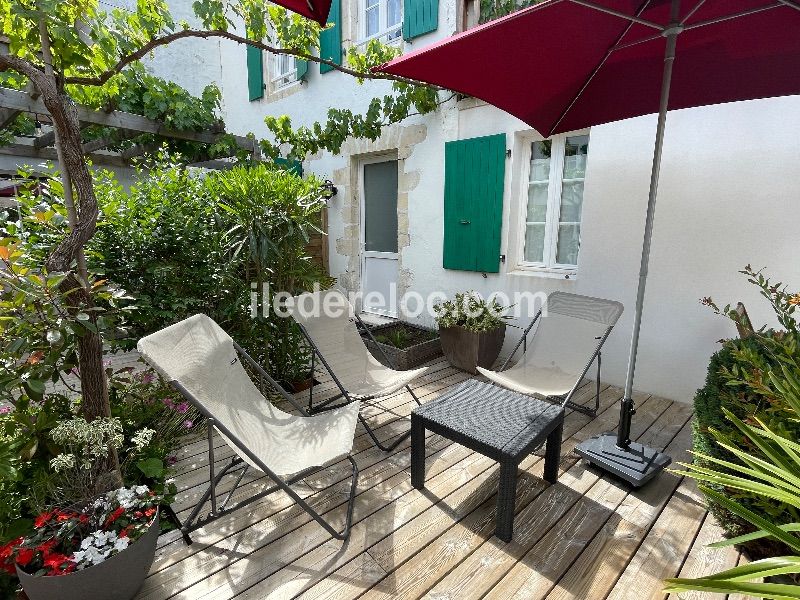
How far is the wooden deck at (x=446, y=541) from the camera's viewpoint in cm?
168

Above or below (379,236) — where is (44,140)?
above

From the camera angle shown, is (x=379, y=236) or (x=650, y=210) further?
(x=379, y=236)

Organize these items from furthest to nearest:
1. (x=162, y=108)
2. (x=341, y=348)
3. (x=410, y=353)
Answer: (x=162, y=108) < (x=410, y=353) < (x=341, y=348)

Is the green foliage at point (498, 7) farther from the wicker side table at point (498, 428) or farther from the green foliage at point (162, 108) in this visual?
the green foliage at point (162, 108)

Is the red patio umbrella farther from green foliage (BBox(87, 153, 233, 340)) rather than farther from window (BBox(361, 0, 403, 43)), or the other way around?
window (BBox(361, 0, 403, 43))

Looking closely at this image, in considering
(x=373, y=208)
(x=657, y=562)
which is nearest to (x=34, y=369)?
(x=657, y=562)

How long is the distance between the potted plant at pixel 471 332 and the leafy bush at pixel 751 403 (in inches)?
72.0

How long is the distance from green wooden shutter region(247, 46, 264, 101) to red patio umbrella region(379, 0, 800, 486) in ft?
18.0

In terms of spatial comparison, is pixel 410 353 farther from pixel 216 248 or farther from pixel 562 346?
pixel 216 248

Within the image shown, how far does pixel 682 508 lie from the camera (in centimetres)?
213

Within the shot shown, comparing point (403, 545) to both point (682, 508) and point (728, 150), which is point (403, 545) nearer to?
point (682, 508)

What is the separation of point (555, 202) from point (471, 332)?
1.52 meters

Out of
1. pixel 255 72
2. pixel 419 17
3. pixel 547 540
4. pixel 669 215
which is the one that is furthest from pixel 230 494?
pixel 255 72

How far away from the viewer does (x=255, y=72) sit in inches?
259
